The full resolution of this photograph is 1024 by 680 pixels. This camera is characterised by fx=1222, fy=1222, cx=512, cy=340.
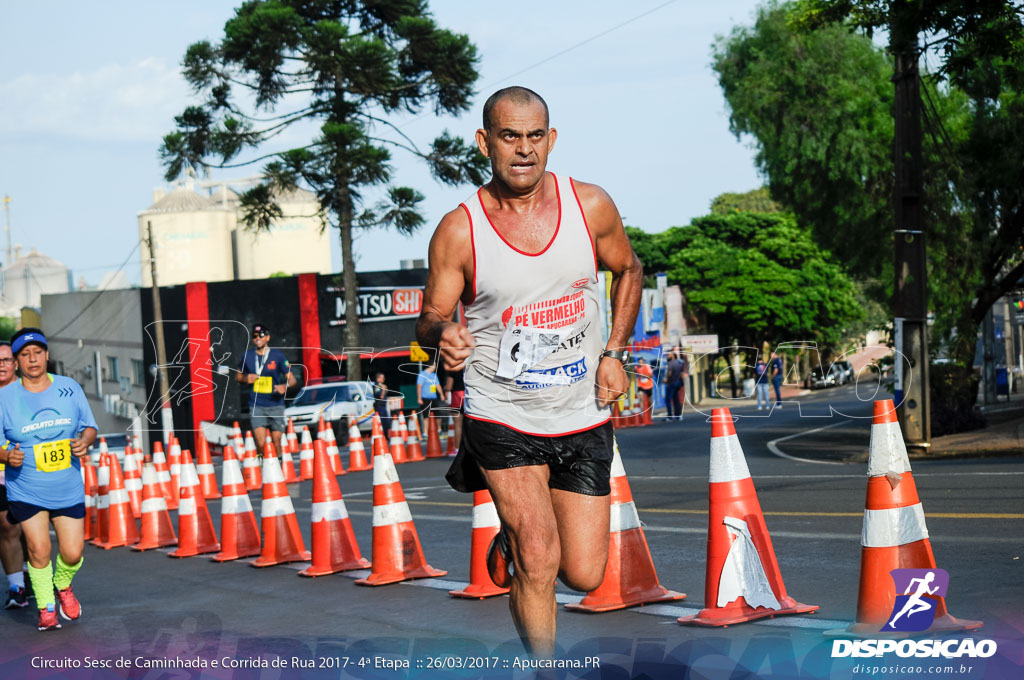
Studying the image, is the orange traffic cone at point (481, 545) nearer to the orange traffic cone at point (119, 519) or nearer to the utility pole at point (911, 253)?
the orange traffic cone at point (119, 519)

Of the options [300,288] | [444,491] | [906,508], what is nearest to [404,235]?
[300,288]

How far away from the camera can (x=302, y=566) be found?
8.98 meters

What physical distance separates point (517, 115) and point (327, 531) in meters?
4.76

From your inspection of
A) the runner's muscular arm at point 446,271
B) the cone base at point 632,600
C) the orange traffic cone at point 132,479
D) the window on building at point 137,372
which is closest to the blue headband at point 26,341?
the cone base at point 632,600

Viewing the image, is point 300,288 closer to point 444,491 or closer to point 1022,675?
point 444,491

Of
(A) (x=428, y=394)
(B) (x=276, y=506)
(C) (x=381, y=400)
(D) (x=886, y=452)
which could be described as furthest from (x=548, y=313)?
(C) (x=381, y=400)

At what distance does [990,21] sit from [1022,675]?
39.6ft

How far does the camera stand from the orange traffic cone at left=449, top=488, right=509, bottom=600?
22.7ft

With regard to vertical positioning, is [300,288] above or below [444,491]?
above

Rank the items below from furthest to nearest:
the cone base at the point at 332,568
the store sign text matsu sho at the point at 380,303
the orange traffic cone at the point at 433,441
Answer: the store sign text matsu sho at the point at 380,303 → the orange traffic cone at the point at 433,441 → the cone base at the point at 332,568

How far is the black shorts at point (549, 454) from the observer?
4.31 m

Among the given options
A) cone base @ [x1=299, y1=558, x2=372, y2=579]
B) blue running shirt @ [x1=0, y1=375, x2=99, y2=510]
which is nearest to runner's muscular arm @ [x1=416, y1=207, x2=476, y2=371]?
blue running shirt @ [x1=0, y1=375, x2=99, y2=510]

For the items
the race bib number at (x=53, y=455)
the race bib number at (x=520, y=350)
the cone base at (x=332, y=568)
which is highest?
the race bib number at (x=520, y=350)

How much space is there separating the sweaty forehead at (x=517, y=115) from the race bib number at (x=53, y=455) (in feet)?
14.1
